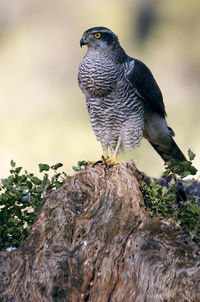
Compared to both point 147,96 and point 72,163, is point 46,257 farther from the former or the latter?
point 72,163

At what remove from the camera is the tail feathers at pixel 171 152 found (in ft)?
19.3

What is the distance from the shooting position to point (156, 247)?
3045 millimetres

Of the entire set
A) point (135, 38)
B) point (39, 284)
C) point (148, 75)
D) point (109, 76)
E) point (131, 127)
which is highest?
point (135, 38)

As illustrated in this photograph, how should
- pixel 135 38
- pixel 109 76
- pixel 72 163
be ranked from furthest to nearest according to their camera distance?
pixel 135 38 → pixel 72 163 → pixel 109 76

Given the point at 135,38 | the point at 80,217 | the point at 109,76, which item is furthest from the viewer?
the point at 135,38

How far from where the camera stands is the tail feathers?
5871 mm

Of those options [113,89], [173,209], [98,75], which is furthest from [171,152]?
[173,209]

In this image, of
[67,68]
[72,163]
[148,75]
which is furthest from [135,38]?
[148,75]

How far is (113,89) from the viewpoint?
15.8 feet

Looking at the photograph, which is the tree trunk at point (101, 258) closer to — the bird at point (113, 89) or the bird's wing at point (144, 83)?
the bird at point (113, 89)

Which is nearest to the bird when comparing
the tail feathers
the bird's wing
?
the bird's wing

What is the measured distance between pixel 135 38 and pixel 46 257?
1106cm

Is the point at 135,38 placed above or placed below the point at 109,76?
above

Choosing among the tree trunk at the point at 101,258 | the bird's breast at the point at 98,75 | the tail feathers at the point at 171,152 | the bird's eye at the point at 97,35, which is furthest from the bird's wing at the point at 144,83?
the tree trunk at the point at 101,258
